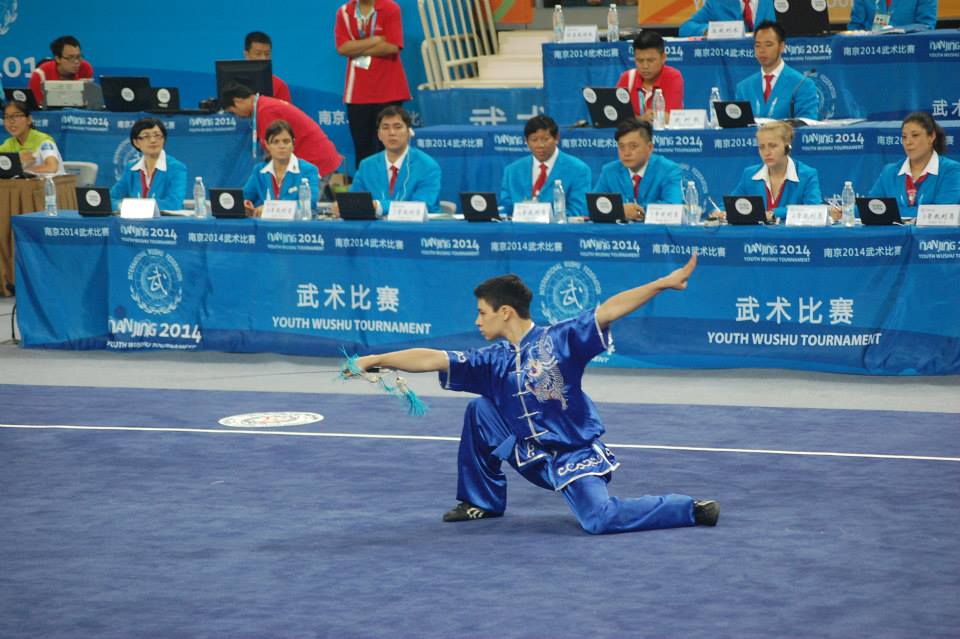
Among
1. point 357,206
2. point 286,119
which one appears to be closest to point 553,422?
point 357,206

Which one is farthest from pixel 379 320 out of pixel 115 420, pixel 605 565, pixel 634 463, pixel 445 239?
pixel 605 565

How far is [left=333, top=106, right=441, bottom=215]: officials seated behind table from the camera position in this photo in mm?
10930

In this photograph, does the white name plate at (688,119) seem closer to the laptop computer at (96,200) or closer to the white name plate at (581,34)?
the white name plate at (581,34)

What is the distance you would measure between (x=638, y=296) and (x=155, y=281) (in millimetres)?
5522

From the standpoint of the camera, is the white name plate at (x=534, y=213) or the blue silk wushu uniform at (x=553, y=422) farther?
the white name plate at (x=534, y=213)

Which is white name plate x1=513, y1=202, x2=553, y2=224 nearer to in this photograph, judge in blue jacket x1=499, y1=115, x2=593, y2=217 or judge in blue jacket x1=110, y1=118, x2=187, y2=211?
judge in blue jacket x1=499, y1=115, x2=593, y2=217

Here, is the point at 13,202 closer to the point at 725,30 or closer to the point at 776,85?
the point at 725,30

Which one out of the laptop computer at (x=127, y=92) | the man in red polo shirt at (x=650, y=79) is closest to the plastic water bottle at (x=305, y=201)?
the man in red polo shirt at (x=650, y=79)

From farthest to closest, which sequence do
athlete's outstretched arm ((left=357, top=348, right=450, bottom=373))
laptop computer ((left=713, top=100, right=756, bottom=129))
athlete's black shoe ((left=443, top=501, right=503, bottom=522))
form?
laptop computer ((left=713, top=100, right=756, bottom=129)) → athlete's black shoe ((left=443, top=501, right=503, bottom=522)) → athlete's outstretched arm ((left=357, top=348, right=450, bottom=373))

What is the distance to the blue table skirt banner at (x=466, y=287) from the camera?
9125 mm

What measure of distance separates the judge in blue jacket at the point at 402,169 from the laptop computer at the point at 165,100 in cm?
388

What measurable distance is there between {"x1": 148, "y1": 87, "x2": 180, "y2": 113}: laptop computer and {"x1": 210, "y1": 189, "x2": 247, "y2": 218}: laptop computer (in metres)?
4.16

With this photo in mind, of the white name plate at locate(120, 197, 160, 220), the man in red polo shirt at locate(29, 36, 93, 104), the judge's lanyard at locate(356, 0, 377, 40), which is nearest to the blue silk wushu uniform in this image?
the white name plate at locate(120, 197, 160, 220)

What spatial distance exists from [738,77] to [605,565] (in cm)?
733
